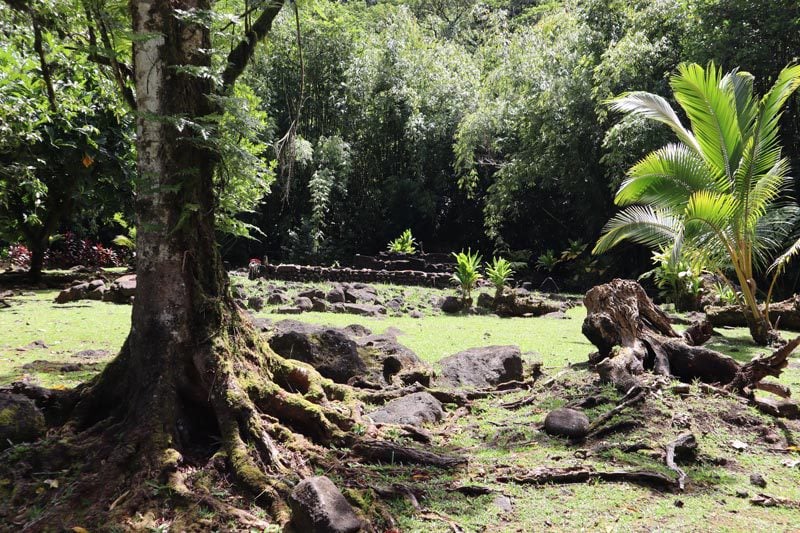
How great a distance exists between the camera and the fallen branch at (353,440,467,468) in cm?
398

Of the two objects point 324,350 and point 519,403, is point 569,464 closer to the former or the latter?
point 519,403

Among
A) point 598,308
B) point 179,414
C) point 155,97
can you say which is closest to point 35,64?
point 155,97

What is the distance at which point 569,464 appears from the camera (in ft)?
13.3

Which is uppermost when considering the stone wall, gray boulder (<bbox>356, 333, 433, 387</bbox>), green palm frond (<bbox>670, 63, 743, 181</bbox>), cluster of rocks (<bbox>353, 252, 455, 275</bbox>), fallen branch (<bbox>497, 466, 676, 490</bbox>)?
green palm frond (<bbox>670, 63, 743, 181</bbox>)

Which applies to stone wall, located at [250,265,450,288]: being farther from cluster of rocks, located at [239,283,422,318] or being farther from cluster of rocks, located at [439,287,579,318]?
cluster of rocks, located at [439,287,579,318]

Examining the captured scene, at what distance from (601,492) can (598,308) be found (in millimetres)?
3141

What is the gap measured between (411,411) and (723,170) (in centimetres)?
585

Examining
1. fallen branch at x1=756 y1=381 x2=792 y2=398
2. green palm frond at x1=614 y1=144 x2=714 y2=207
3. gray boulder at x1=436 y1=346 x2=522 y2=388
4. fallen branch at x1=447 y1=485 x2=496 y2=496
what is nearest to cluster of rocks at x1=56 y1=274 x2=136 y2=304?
gray boulder at x1=436 y1=346 x2=522 y2=388

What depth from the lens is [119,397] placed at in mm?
3988

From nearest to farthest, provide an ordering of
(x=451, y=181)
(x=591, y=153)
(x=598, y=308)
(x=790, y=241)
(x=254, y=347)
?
(x=254, y=347) < (x=598, y=308) < (x=790, y=241) < (x=591, y=153) < (x=451, y=181)

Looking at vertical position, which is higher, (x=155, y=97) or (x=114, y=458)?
(x=155, y=97)

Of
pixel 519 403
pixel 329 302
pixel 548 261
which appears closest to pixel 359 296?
pixel 329 302

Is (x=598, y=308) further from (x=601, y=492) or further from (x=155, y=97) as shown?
(x=155, y=97)

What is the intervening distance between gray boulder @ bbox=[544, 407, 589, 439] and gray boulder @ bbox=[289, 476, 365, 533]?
6.49 feet
